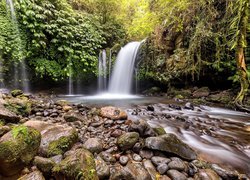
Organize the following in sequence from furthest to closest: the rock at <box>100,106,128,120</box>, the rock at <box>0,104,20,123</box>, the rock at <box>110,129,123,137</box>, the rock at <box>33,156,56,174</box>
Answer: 1. the rock at <box>100,106,128,120</box>
2. the rock at <box>110,129,123,137</box>
3. the rock at <box>0,104,20,123</box>
4. the rock at <box>33,156,56,174</box>

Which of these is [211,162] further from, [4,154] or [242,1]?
[242,1]

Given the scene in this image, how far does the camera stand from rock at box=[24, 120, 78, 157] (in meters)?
2.12

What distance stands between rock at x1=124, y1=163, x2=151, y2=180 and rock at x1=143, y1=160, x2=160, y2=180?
3.2 inches

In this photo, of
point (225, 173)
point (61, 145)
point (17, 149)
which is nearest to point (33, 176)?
point (17, 149)

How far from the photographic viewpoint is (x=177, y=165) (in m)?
2.11

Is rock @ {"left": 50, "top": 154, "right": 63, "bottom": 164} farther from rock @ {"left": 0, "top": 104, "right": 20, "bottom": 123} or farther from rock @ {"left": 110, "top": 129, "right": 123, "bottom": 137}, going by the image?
rock @ {"left": 0, "top": 104, "right": 20, "bottom": 123}

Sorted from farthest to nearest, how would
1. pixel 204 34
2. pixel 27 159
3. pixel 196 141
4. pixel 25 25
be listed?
1. pixel 25 25
2. pixel 204 34
3. pixel 196 141
4. pixel 27 159

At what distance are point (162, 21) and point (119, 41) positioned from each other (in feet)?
9.92

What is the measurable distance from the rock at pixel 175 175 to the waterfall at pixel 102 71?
8060mm

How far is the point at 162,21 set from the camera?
8.84m

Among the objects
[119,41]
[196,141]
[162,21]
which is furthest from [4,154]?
[119,41]

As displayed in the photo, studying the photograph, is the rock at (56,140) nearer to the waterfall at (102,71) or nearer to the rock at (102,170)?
the rock at (102,170)

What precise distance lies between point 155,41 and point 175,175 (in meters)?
8.57

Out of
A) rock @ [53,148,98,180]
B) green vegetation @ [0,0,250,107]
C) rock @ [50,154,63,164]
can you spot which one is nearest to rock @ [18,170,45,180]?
rock @ [53,148,98,180]
